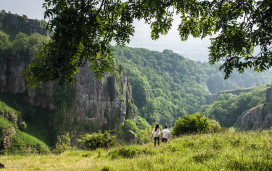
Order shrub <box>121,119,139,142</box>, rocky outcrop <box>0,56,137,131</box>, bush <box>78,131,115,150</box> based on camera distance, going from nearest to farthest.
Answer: bush <box>78,131,115,150</box> → rocky outcrop <box>0,56,137,131</box> → shrub <box>121,119,139,142</box>

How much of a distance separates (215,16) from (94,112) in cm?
9426

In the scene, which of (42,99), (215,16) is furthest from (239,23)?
(42,99)

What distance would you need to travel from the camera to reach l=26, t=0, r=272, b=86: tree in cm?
446

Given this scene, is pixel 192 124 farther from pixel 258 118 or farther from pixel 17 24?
pixel 17 24

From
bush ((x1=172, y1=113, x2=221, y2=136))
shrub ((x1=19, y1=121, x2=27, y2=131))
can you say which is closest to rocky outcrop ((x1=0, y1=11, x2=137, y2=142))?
shrub ((x1=19, y1=121, x2=27, y2=131))

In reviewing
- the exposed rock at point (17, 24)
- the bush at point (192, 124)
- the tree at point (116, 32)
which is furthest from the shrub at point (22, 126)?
the tree at point (116, 32)

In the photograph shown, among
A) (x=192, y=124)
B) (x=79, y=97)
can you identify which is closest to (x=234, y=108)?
(x=79, y=97)

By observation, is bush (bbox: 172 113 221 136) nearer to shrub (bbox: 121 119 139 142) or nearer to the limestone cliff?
the limestone cliff

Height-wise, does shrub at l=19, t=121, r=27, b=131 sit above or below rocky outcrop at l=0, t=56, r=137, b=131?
below

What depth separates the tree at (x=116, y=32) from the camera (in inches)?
175

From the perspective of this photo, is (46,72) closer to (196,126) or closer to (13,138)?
(196,126)

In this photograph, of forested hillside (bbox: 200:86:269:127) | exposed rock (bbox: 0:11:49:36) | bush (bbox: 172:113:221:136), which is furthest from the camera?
forested hillside (bbox: 200:86:269:127)

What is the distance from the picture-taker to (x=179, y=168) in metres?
4.54

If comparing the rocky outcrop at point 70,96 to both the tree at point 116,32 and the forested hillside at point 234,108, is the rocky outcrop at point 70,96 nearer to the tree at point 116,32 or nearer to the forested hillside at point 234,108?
the forested hillside at point 234,108
